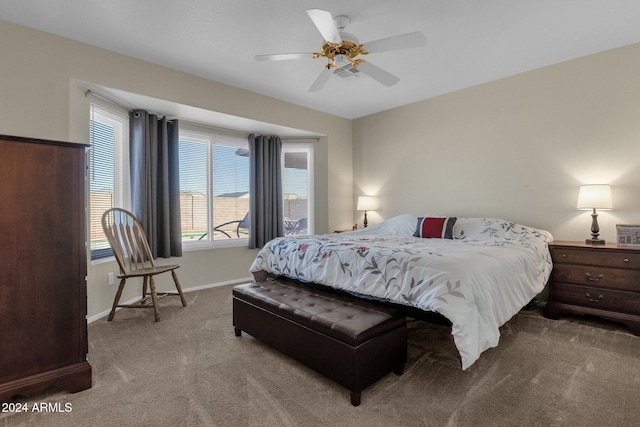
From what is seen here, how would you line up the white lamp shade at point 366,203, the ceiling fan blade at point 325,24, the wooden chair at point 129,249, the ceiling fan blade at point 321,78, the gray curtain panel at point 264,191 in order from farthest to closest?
the white lamp shade at point 366,203, the gray curtain panel at point 264,191, the wooden chair at point 129,249, the ceiling fan blade at point 321,78, the ceiling fan blade at point 325,24

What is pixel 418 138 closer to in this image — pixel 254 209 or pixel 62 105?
pixel 254 209

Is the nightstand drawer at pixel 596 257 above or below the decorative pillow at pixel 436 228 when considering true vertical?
below

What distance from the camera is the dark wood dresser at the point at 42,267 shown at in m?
1.62

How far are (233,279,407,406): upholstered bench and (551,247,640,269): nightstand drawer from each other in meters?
1.95

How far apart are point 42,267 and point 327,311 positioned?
5.26ft

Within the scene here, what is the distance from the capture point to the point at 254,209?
4461 millimetres

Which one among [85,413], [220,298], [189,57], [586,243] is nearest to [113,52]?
[189,57]

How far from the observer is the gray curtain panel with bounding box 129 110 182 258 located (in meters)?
3.46

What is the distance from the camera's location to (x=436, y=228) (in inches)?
136

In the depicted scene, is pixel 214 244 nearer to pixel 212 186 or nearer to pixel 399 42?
pixel 212 186

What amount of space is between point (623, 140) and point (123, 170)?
5068mm

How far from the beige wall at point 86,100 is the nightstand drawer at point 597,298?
9.70ft

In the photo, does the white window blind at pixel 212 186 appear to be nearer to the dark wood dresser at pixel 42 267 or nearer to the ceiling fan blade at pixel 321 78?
the ceiling fan blade at pixel 321 78

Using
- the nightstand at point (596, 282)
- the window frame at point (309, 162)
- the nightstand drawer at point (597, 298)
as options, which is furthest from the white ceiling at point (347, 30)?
the nightstand drawer at point (597, 298)
